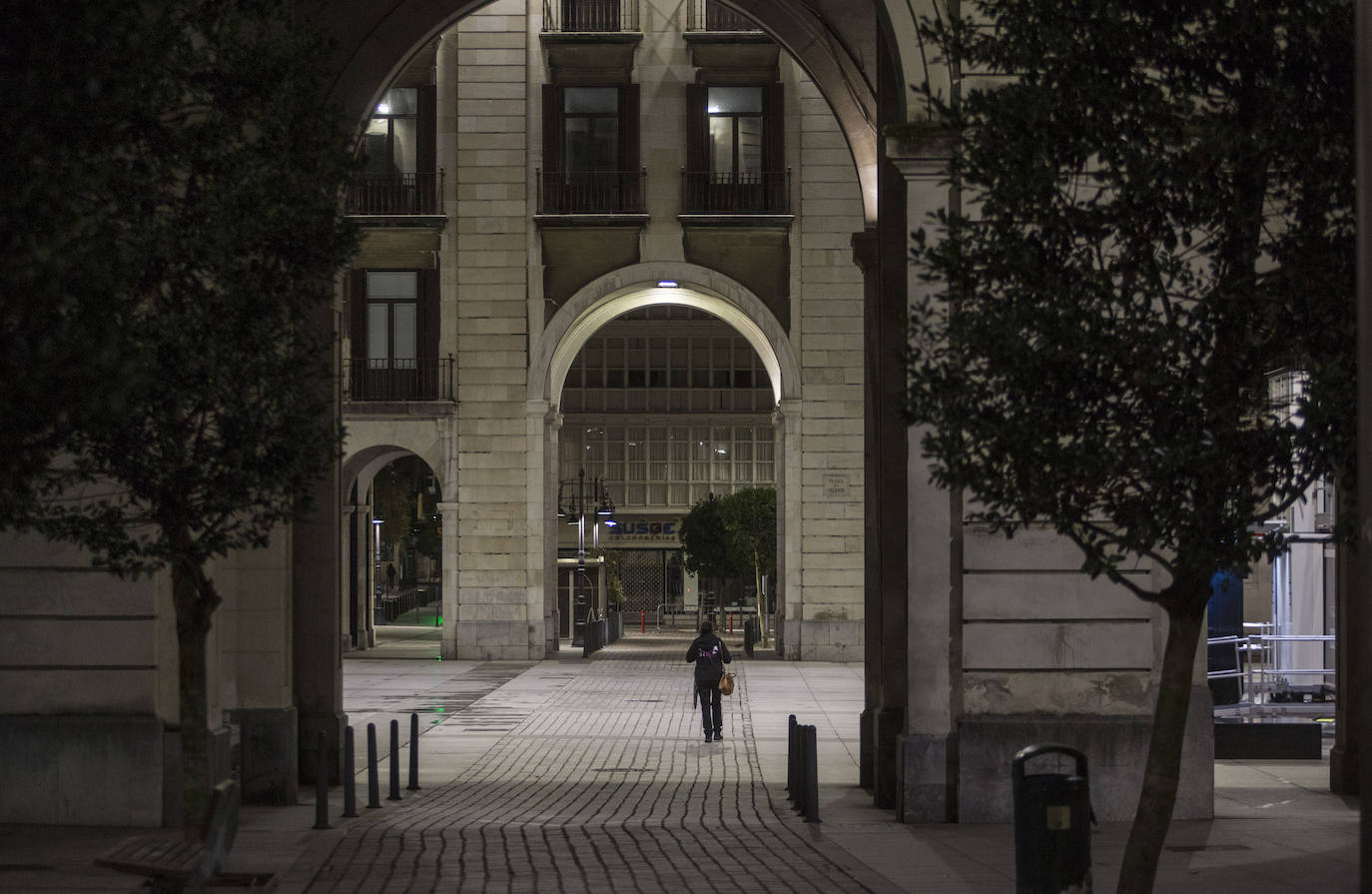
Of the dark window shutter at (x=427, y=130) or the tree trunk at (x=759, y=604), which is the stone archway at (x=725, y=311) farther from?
the tree trunk at (x=759, y=604)

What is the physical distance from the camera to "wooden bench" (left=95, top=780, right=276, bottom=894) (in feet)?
28.6

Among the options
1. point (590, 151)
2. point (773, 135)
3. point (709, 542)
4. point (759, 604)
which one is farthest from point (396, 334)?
point (709, 542)

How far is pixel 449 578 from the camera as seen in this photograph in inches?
1607

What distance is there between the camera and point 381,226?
40688 millimetres

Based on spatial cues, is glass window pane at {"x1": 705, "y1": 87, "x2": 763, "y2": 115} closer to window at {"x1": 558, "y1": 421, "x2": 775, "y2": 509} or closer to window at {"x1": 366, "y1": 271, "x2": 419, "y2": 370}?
window at {"x1": 366, "y1": 271, "x2": 419, "y2": 370}

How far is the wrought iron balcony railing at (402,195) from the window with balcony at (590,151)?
247 centimetres

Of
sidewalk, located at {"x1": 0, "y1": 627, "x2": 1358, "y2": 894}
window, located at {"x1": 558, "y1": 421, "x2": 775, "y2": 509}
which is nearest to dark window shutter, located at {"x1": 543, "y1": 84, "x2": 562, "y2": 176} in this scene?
sidewalk, located at {"x1": 0, "y1": 627, "x2": 1358, "y2": 894}

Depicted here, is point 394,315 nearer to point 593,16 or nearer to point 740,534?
point 593,16

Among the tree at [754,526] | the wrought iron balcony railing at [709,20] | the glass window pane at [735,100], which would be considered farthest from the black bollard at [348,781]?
the tree at [754,526]

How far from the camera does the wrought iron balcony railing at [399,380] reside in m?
→ 40.8

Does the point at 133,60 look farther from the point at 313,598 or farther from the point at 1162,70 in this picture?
the point at 313,598

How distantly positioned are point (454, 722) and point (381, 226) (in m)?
17.9

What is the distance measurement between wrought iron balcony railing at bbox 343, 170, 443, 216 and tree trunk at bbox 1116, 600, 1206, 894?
33.2 m

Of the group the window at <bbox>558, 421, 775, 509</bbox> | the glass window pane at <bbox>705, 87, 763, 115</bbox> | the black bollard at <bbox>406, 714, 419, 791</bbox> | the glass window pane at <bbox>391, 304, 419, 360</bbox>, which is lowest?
the black bollard at <bbox>406, 714, 419, 791</bbox>
